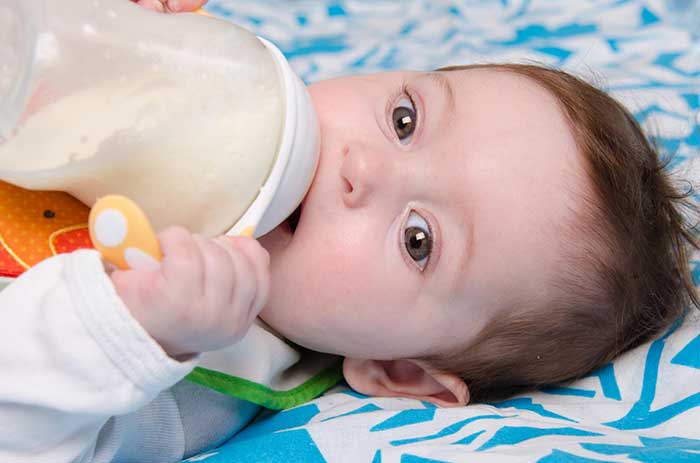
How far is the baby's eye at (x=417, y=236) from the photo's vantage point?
114cm

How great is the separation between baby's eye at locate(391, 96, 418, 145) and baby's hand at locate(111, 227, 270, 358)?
36cm

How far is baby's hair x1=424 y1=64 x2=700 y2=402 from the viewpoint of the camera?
3.90 feet

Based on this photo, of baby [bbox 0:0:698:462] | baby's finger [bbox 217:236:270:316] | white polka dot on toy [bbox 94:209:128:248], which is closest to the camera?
white polka dot on toy [bbox 94:209:128:248]

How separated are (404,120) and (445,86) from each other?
88 millimetres

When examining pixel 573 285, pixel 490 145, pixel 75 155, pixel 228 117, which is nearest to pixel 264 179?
pixel 228 117

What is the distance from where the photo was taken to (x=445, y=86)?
123 centimetres

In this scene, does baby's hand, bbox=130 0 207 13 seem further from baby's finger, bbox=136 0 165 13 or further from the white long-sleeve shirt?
the white long-sleeve shirt

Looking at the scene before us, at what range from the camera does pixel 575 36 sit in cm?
188

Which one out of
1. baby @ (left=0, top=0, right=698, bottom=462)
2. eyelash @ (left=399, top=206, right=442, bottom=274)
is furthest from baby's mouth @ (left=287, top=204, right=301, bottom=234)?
eyelash @ (left=399, top=206, right=442, bottom=274)

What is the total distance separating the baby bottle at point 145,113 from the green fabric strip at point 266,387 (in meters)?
0.26

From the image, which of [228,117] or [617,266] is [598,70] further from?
[228,117]

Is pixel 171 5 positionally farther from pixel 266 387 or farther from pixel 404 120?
pixel 266 387

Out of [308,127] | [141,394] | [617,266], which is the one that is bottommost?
[141,394]

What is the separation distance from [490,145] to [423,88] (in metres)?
0.14
